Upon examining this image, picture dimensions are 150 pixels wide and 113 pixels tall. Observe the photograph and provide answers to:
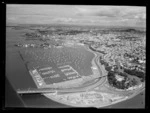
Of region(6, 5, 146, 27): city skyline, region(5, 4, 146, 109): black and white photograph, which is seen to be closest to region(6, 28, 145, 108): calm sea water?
region(5, 4, 146, 109): black and white photograph

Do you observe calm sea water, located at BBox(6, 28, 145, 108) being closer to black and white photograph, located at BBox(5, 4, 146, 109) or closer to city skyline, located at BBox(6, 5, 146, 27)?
black and white photograph, located at BBox(5, 4, 146, 109)

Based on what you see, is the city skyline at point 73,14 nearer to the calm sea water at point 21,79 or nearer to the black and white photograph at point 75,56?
the black and white photograph at point 75,56

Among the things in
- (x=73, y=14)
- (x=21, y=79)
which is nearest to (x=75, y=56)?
(x=73, y=14)

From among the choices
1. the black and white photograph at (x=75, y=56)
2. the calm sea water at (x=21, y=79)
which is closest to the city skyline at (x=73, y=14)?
the black and white photograph at (x=75, y=56)

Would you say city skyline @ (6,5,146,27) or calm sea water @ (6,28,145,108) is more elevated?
city skyline @ (6,5,146,27)

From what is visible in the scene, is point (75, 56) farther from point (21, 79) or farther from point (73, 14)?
point (21, 79)

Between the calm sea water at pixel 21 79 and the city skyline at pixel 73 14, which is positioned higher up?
the city skyline at pixel 73 14
